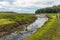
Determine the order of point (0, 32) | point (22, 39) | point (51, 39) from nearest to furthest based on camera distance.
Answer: point (51, 39) → point (22, 39) → point (0, 32)

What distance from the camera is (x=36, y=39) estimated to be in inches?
1265

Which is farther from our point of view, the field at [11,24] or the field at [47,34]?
the field at [11,24]

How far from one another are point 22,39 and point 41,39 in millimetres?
3512

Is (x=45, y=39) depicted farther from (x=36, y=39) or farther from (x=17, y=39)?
(x=17, y=39)

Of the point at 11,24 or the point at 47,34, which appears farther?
the point at 11,24

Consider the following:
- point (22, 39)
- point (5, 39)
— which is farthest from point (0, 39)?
point (22, 39)

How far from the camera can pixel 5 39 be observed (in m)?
34.3

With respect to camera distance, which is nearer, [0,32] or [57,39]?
[57,39]

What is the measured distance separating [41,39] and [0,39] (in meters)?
7.10

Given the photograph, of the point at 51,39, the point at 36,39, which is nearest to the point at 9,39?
the point at 36,39

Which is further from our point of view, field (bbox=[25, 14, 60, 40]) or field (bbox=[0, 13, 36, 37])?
field (bbox=[0, 13, 36, 37])

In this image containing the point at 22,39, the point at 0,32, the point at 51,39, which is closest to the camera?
the point at 51,39

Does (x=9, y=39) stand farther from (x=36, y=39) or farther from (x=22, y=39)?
(x=36, y=39)

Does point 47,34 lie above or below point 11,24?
above
